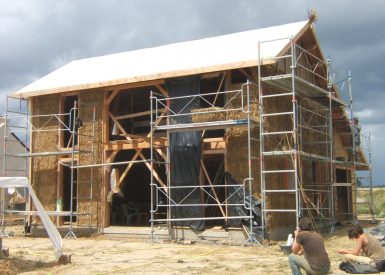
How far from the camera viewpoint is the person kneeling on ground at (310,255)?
819cm

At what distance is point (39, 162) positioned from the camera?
742 inches

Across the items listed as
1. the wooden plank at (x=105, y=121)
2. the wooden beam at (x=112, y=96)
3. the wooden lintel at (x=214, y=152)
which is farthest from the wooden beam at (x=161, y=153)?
the wooden beam at (x=112, y=96)

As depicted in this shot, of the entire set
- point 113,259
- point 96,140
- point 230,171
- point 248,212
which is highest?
point 96,140

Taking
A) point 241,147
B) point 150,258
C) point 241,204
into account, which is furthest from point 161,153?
point 150,258

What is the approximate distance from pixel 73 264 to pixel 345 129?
14.3 m

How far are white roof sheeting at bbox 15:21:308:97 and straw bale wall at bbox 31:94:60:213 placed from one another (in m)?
0.56

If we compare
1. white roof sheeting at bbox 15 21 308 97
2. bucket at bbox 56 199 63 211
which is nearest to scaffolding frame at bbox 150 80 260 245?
Result: white roof sheeting at bbox 15 21 308 97

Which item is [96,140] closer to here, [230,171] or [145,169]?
[145,169]

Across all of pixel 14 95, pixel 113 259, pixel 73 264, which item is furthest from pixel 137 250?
pixel 14 95

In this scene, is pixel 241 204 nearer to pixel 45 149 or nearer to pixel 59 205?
pixel 59 205

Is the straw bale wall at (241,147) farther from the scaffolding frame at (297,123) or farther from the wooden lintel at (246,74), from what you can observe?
the wooden lintel at (246,74)

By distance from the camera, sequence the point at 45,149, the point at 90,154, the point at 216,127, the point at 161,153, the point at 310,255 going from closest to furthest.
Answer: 1. the point at 310,255
2. the point at 216,127
3. the point at 161,153
4. the point at 90,154
5. the point at 45,149

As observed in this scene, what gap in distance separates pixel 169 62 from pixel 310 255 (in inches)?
418

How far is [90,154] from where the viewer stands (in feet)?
58.5
